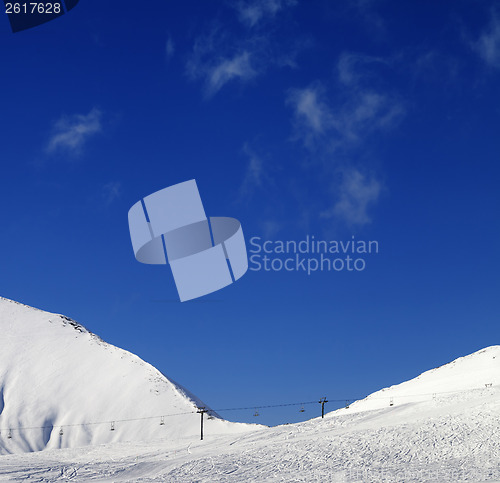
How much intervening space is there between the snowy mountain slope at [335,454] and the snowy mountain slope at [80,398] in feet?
259

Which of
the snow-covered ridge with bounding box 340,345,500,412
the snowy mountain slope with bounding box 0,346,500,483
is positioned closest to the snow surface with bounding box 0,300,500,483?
the snowy mountain slope with bounding box 0,346,500,483

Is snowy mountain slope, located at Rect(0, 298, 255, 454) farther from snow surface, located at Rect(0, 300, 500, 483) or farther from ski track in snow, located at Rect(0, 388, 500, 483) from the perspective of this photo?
ski track in snow, located at Rect(0, 388, 500, 483)

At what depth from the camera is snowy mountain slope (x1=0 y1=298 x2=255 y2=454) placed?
15150 cm

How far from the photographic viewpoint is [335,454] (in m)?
54.2

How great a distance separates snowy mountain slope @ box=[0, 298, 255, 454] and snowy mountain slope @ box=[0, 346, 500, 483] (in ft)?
259

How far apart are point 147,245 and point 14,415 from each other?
372ft

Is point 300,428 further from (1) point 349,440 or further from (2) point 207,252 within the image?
(2) point 207,252

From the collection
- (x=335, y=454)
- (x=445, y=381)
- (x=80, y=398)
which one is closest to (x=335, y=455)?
(x=335, y=454)

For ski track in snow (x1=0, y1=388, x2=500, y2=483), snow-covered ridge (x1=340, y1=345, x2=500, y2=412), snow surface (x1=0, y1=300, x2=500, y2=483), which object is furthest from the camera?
snow-covered ridge (x1=340, y1=345, x2=500, y2=412)

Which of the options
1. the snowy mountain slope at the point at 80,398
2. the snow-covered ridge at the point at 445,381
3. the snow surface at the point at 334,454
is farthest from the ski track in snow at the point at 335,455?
the snowy mountain slope at the point at 80,398

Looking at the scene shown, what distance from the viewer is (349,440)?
57.8 metres

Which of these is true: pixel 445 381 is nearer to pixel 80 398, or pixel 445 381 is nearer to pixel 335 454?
pixel 335 454

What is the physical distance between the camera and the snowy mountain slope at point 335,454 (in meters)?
48.8

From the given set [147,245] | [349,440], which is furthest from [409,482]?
[147,245]
